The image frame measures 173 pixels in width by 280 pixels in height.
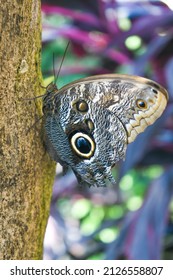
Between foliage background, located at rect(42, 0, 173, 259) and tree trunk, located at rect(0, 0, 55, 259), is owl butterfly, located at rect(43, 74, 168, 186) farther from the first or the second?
foliage background, located at rect(42, 0, 173, 259)

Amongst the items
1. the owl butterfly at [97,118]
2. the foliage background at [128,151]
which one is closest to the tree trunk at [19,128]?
the owl butterfly at [97,118]

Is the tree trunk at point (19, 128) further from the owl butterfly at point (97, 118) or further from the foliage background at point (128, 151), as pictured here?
the foliage background at point (128, 151)

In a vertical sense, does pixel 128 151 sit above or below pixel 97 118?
above

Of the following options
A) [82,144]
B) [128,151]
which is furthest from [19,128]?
[128,151]

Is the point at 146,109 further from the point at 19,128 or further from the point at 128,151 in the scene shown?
the point at 128,151

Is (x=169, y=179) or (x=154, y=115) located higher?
(x=169, y=179)

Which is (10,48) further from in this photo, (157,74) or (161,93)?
(157,74)
